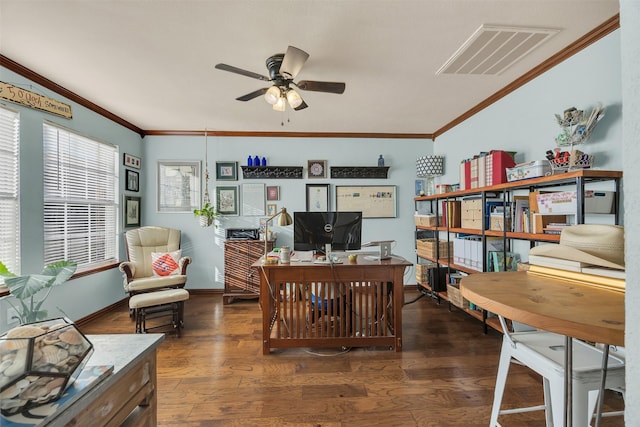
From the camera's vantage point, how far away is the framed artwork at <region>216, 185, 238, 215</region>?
14.2ft

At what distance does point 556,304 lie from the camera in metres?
0.75

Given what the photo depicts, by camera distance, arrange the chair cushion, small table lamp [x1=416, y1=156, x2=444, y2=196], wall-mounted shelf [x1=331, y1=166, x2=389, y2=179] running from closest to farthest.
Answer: the chair cushion, small table lamp [x1=416, y1=156, x2=444, y2=196], wall-mounted shelf [x1=331, y1=166, x2=389, y2=179]

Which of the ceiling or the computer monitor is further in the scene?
the computer monitor

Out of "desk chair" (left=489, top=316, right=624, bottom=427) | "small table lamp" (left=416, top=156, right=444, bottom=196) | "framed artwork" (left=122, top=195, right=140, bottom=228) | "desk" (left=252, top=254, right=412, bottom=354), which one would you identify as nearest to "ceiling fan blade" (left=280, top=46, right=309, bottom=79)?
"desk" (left=252, top=254, right=412, bottom=354)

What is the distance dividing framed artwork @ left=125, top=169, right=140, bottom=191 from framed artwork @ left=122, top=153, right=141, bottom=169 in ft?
0.30

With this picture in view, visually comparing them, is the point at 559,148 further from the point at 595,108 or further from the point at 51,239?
the point at 51,239

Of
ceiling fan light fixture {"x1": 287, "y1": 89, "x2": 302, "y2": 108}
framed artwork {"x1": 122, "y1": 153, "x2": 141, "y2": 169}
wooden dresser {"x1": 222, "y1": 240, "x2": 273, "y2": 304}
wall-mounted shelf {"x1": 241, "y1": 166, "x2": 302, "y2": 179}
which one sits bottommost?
wooden dresser {"x1": 222, "y1": 240, "x2": 273, "y2": 304}

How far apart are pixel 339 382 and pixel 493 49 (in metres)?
2.82

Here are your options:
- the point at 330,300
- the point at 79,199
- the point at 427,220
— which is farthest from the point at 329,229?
the point at 79,199

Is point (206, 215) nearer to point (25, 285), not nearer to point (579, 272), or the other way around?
point (25, 285)

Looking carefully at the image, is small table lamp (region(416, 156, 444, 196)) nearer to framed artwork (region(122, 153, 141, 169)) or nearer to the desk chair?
the desk chair

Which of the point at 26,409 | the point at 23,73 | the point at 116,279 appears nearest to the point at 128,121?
the point at 23,73

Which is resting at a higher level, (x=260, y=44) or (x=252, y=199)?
(x=260, y=44)

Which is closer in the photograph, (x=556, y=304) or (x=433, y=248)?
(x=556, y=304)
